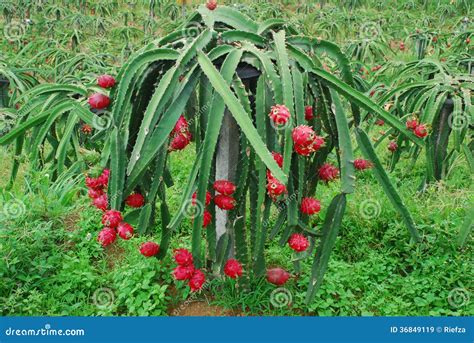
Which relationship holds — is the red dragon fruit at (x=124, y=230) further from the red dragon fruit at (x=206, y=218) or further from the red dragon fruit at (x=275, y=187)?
the red dragon fruit at (x=275, y=187)

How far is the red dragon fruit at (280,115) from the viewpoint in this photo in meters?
1.39

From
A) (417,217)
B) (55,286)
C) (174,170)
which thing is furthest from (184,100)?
(174,170)

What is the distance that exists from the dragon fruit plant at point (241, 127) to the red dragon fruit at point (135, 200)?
2cm

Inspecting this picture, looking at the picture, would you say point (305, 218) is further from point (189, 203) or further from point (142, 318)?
point (142, 318)

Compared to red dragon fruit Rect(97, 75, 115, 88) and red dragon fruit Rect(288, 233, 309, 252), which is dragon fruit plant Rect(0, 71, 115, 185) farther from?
red dragon fruit Rect(288, 233, 309, 252)

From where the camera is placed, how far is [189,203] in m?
1.54

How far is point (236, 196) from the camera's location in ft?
5.40

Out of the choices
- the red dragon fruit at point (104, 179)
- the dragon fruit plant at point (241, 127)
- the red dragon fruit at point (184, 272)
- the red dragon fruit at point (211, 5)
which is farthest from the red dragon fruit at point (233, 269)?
the red dragon fruit at point (211, 5)

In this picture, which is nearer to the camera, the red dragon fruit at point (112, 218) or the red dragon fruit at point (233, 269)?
the red dragon fruit at point (112, 218)

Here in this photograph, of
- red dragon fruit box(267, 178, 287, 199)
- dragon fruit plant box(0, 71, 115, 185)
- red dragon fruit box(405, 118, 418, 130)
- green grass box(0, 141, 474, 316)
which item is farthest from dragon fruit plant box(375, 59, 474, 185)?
dragon fruit plant box(0, 71, 115, 185)

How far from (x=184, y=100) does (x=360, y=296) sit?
107 centimetres

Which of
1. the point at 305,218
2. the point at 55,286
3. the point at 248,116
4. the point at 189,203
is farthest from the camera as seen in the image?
the point at 55,286

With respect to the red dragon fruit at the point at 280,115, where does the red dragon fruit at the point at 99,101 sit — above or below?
above

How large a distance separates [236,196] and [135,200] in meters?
0.33
